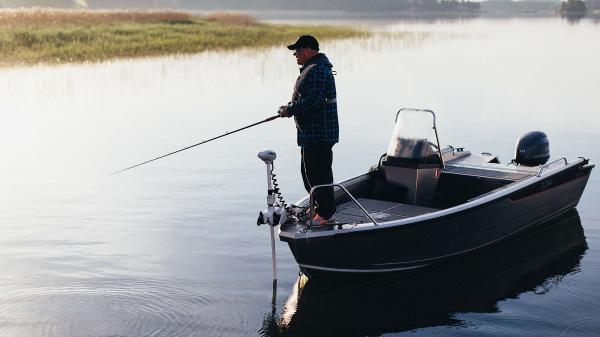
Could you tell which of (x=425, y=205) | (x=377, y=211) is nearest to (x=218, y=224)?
(x=377, y=211)

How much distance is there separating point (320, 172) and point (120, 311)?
2356 millimetres

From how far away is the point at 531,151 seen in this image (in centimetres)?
1093

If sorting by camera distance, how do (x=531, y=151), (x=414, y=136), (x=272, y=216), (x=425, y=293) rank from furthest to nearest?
(x=531, y=151)
(x=414, y=136)
(x=425, y=293)
(x=272, y=216)

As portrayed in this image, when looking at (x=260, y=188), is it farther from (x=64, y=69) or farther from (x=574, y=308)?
(x=64, y=69)

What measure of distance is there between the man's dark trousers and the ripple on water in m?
1.23

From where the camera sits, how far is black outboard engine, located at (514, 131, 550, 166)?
1093 cm

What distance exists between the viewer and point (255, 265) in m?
9.13

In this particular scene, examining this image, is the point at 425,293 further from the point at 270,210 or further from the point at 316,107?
the point at 316,107

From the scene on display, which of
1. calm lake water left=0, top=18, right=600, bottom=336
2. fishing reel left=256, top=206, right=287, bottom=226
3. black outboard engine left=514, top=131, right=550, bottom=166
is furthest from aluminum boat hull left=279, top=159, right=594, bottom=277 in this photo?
black outboard engine left=514, top=131, right=550, bottom=166

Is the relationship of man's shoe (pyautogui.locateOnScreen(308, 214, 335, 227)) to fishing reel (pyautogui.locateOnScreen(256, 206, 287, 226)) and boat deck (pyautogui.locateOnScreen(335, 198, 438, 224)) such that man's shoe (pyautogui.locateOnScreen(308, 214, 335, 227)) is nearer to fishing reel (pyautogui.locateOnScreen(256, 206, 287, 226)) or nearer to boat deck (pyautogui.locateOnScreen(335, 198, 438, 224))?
fishing reel (pyautogui.locateOnScreen(256, 206, 287, 226))

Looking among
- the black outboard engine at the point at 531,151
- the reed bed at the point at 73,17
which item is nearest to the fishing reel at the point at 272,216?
the black outboard engine at the point at 531,151

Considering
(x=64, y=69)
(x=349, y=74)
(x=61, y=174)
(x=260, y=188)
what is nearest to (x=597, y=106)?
(x=349, y=74)

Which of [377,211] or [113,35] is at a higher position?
[377,211]

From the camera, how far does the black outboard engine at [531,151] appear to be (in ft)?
35.9
